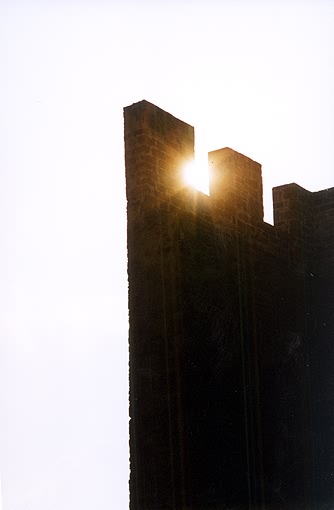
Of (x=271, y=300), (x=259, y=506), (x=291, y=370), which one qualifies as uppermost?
(x=271, y=300)

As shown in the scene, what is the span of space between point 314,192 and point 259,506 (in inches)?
190

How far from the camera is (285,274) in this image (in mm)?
10695

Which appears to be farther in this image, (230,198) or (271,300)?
(271,300)

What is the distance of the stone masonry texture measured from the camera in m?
8.02

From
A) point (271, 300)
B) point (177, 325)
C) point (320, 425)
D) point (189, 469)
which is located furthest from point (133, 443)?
point (320, 425)

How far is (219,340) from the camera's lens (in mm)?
8883

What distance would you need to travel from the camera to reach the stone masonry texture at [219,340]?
802cm

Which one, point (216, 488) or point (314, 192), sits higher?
point (314, 192)

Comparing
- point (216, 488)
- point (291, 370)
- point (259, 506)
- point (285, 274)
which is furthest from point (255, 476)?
point (285, 274)

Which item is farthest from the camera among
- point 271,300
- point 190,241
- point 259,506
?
point 271,300

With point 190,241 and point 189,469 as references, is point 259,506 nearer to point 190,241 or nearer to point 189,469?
point 189,469

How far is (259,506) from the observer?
30.3 feet

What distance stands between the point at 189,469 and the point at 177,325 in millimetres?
1454

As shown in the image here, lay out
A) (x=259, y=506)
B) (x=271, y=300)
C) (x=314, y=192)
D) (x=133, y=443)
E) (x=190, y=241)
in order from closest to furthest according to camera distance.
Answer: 1. (x=133, y=443)
2. (x=190, y=241)
3. (x=259, y=506)
4. (x=271, y=300)
5. (x=314, y=192)
